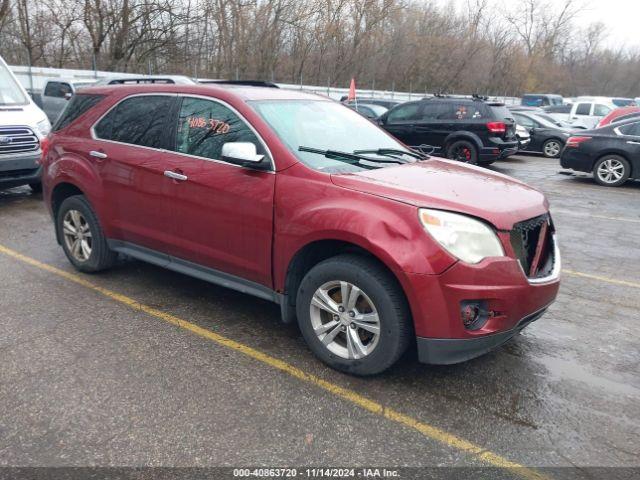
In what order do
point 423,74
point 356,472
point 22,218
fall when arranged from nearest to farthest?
1. point 356,472
2. point 22,218
3. point 423,74

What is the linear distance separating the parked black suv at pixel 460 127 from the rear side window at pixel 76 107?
8494 millimetres

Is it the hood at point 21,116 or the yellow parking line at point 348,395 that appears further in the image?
the hood at point 21,116

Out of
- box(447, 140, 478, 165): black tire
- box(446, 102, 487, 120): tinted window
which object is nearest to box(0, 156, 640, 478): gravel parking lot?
box(447, 140, 478, 165): black tire

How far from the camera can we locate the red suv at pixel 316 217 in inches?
117

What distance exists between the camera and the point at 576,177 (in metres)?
12.8

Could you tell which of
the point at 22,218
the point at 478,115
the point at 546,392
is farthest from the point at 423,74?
the point at 546,392

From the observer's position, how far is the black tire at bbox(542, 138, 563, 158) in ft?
55.7

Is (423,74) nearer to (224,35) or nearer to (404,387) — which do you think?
(224,35)

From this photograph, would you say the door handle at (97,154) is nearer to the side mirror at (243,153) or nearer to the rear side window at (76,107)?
the rear side window at (76,107)

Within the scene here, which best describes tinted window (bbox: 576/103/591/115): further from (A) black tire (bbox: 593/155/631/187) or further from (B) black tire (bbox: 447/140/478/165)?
(B) black tire (bbox: 447/140/478/165)

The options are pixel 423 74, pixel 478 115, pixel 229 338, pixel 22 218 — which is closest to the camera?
pixel 229 338

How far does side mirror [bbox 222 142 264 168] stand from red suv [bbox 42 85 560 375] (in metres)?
0.01

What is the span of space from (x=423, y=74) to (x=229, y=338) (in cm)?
4378

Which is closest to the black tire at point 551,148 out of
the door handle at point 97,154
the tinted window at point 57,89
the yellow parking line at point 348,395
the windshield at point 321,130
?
the windshield at point 321,130
